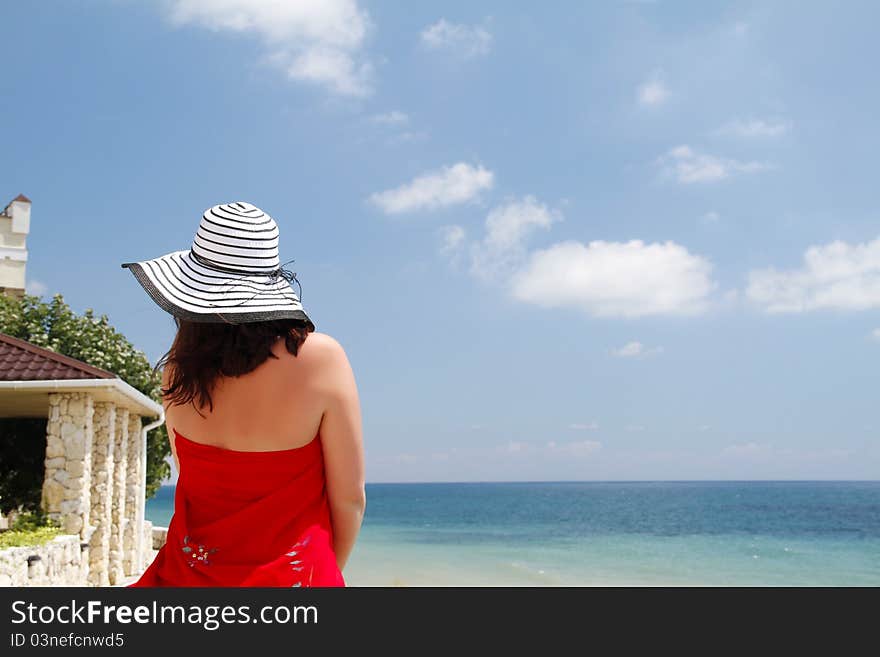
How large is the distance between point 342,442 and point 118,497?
11.5 m

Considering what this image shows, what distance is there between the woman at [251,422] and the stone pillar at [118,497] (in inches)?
429

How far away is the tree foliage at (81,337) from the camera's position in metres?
16.8

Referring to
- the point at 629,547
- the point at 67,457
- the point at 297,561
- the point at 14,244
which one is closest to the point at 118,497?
the point at 67,457

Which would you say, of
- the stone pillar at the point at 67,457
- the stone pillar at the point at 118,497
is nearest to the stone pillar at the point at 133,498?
the stone pillar at the point at 118,497

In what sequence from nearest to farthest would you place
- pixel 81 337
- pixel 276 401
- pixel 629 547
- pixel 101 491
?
pixel 276 401 < pixel 101 491 < pixel 81 337 < pixel 629 547

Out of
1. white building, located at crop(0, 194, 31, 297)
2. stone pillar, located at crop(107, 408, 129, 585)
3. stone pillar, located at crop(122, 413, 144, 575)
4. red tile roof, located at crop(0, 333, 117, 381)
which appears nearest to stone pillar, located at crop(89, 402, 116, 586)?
stone pillar, located at crop(107, 408, 129, 585)

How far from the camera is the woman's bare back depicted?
1.80 metres

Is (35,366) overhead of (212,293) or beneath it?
overhead

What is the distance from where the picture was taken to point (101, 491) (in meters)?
11.2

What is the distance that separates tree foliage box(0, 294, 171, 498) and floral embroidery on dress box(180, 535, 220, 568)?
1560cm

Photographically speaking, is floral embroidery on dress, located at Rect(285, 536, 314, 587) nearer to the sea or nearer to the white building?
the white building

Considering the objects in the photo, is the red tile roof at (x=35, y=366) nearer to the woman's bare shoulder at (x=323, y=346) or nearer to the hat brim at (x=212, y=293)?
the hat brim at (x=212, y=293)

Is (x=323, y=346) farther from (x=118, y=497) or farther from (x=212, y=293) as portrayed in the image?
(x=118, y=497)
